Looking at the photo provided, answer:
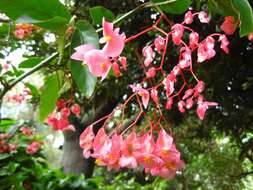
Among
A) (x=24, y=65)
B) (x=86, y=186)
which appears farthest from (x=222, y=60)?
(x=86, y=186)

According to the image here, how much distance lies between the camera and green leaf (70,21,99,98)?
71 centimetres

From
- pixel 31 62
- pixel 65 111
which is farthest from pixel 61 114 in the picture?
pixel 31 62

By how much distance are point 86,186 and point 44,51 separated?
898 mm

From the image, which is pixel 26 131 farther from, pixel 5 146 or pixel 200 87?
pixel 200 87

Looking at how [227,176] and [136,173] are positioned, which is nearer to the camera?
[227,176]

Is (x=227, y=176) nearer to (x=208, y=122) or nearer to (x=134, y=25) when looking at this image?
(x=208, y=122)

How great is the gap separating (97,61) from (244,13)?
241 mm

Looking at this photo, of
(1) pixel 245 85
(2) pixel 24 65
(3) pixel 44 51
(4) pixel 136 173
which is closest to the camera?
(2) pixel 24 65

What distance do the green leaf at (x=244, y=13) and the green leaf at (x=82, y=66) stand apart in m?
0.23

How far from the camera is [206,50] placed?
0.74 m

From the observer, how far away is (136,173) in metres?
5.31

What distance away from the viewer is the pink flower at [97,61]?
2.07 feet

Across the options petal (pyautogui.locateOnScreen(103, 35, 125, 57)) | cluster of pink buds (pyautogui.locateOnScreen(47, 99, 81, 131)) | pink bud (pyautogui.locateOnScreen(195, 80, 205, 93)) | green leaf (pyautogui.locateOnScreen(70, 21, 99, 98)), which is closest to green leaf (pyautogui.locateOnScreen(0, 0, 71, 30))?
green leaf (pyautogui.locateOnScreen(70, 21, 99, 98))

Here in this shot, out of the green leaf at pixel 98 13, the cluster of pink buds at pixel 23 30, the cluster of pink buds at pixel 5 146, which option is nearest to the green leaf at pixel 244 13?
the green leaf at pixel 98 13
